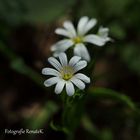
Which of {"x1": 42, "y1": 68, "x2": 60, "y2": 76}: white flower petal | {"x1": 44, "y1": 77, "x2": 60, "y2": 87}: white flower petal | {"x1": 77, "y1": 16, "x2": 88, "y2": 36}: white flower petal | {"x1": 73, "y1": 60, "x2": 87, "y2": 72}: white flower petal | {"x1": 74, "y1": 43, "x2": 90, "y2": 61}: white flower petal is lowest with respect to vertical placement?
{"x1": 44, "y1": 77, "x2": 60, "y2": 87}: white flower petal

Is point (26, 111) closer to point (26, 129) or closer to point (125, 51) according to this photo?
point (26, 129)

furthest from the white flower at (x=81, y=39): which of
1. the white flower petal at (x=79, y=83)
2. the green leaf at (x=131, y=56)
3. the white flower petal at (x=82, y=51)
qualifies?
the green leaf at (x=131, y=56)

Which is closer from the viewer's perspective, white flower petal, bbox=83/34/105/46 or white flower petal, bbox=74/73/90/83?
white flower petal, bbox=74/73/90/83

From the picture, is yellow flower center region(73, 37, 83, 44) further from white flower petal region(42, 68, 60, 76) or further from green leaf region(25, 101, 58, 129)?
green leaf region(25, 101, 58, 129)

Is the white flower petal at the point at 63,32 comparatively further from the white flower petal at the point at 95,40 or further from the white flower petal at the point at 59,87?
the white flower petal at the point at 59,87

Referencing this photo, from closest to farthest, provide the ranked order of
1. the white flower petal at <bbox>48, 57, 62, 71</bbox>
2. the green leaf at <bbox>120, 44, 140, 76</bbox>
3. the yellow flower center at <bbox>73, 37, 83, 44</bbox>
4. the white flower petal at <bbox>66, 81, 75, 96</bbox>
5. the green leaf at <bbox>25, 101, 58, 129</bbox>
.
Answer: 1. the white flower petal at <bbox>66, 81, 75, 96</bbox>
2. the white flower petal at <bbox>48, 57, 62, 71</bbox>
3. the yellow flower center at <bbox>73, 37, 83, 44</bbox>
4. the green leaf at <bbox>25, 101, 58, 129</bbox>
5. the green leaf at <bbox>120, 44, 140, 76</bbox>

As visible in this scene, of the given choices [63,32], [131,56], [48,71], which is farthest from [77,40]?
[131,56]

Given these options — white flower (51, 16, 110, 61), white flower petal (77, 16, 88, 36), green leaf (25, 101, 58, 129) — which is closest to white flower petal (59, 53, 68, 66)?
white flower (51, 16, 110, 61)
